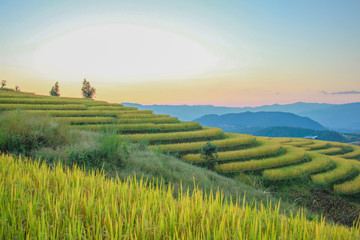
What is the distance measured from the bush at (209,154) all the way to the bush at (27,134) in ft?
27.1

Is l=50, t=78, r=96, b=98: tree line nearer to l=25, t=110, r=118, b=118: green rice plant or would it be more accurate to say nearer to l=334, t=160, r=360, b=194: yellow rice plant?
l=25, t=110, r=118, b=118: green rice plant

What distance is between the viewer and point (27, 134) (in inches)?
298

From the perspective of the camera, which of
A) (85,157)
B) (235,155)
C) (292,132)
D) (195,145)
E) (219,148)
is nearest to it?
(85,157)

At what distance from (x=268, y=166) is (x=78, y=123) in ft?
51.5

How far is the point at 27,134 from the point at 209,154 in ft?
33.0

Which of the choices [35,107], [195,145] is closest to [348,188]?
[195,145]

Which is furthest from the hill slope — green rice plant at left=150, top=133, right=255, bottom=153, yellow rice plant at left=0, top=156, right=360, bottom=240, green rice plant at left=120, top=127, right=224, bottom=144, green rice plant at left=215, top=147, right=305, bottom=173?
yellow rice plant at left=0, top=156, right=360, bottom=240

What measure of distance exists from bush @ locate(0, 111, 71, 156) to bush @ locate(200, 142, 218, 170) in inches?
325

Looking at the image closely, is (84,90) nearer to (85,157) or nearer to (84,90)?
(84,90)

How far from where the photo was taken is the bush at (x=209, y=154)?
13.8m

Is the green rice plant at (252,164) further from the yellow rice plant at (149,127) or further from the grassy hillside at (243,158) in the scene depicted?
the yellow rice plant at (149,127)

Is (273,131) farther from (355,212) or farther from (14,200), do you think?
(14,200)

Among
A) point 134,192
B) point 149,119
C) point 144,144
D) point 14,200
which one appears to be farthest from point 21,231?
point 149,119

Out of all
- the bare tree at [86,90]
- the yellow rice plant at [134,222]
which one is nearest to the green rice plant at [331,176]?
the yellow rice plant at [134,222]
